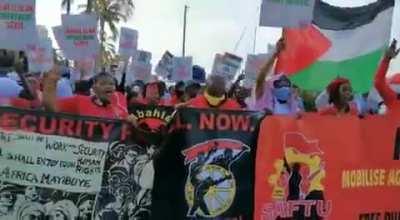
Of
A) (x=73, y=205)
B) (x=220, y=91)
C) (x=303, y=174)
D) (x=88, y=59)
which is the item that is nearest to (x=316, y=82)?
(x=220, y=91)

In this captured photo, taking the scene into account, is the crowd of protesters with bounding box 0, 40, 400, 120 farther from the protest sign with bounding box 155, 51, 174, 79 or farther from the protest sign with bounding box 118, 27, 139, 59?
the protest sign with bounding box 155, 51, 174, 79

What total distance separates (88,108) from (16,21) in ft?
5.29

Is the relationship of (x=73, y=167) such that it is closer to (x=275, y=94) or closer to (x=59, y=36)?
(x=275, y=94)

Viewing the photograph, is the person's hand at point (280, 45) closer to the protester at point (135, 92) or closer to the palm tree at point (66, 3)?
the protester at point (135, 92)

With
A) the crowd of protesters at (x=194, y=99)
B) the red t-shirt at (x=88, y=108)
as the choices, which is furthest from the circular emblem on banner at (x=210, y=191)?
the red t-shirt at (x=88, y=108)

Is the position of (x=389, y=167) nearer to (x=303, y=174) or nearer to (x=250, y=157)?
(x=303, y=174)

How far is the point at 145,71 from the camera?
13.6 meters

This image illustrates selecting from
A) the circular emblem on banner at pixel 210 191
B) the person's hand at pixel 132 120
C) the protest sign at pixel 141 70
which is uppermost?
the protest sign at pixel 141 70

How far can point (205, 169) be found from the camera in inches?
248

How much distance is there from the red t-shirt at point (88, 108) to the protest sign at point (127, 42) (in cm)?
648

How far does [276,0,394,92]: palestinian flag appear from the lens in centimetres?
817

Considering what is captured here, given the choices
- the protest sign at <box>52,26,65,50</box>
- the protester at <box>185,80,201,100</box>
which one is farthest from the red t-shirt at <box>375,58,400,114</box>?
the protest sign at <box>52,26,65,50</box>

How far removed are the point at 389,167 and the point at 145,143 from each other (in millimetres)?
2273

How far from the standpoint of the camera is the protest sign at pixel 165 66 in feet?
54.1
